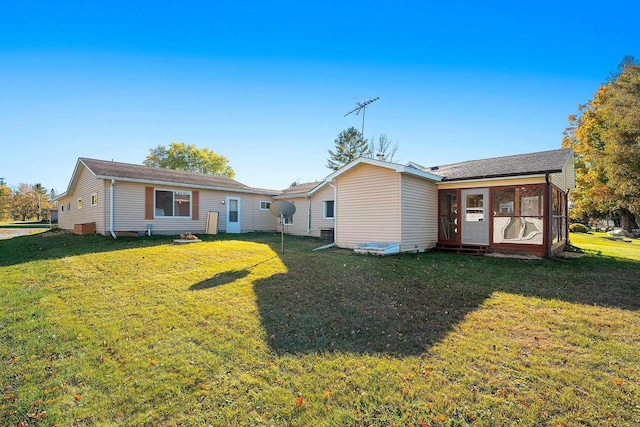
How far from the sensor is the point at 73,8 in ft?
30.2

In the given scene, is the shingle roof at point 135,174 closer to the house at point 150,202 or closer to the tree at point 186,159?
the house at point 150,202

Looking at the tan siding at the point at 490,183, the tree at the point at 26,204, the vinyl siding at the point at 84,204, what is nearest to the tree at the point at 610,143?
the tan siding at the point at 490,183

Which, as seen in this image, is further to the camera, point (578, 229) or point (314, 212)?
point (578, 229)

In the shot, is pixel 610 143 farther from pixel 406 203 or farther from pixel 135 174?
pixel 135 174

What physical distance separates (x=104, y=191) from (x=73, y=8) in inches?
281

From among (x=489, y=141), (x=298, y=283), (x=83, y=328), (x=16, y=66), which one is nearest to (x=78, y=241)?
(x=16, y=66)

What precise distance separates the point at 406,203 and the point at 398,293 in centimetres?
512

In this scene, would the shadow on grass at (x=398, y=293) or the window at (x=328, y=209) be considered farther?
Result: the window at (x=328, y=209)

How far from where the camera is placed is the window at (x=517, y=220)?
11641 mm

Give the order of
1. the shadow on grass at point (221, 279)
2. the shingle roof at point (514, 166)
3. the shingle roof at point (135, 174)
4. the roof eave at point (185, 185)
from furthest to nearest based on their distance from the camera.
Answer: the shingle roof at point (135, 174) → the roof eave at point (185, 185) → the shingle roof at point (514, 166) → the shadow on grass at point (221, 279)

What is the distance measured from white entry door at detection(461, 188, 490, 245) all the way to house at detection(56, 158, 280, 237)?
12.0 meters

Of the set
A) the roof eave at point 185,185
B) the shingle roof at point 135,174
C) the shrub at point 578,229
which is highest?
the shingle roof at point 135,174

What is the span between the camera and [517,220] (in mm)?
12297

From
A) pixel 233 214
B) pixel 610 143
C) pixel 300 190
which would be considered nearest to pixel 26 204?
pixel 233 214
